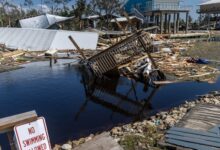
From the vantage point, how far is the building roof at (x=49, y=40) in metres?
32.0

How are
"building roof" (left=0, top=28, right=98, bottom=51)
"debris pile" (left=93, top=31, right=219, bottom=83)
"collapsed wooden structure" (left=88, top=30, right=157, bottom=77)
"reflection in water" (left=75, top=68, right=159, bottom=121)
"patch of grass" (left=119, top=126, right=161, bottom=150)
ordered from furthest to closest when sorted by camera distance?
1. "building roof" (left=0, top=28, right=98, bottom=51)
2. "debris pile" (left=93, top=31, right=219, bottom=83)
3. "collapsed wooden structure" (left=88, top=30, right=157, bottom=77)
4. "reflection in water" (left=75, top=68, right=159, bottom=121)
5. "patch of grass" (left=119, top=126, right=161, bottom=150)

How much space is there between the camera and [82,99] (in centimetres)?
1516

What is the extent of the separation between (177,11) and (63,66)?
33.1 m

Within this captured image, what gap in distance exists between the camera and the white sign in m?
3.22

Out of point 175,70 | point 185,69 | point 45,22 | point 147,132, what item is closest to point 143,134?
point 147,132

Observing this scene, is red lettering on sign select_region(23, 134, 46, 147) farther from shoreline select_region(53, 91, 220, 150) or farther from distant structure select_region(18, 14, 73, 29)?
distant structure select_region(18, 14, 73, 29)

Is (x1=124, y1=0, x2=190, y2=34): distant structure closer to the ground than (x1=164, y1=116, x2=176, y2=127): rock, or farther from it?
farther from it

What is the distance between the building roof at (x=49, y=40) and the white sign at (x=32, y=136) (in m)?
28.8

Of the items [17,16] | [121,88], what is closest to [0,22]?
[17,16]

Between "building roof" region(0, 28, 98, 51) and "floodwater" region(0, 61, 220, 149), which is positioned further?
"building roof" region(0, 28, 98, 51)

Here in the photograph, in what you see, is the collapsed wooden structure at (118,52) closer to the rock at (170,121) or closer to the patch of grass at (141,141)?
the rock at (170,121)

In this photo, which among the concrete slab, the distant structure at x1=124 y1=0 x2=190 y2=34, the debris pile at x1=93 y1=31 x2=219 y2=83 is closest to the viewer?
the concrete slab

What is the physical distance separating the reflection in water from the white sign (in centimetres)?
906

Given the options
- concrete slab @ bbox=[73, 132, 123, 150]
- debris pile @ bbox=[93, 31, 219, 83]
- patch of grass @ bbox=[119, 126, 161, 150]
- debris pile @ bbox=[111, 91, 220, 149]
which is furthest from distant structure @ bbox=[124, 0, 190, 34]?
concrete slab @ bbox=[73, 132, 123, 150]
